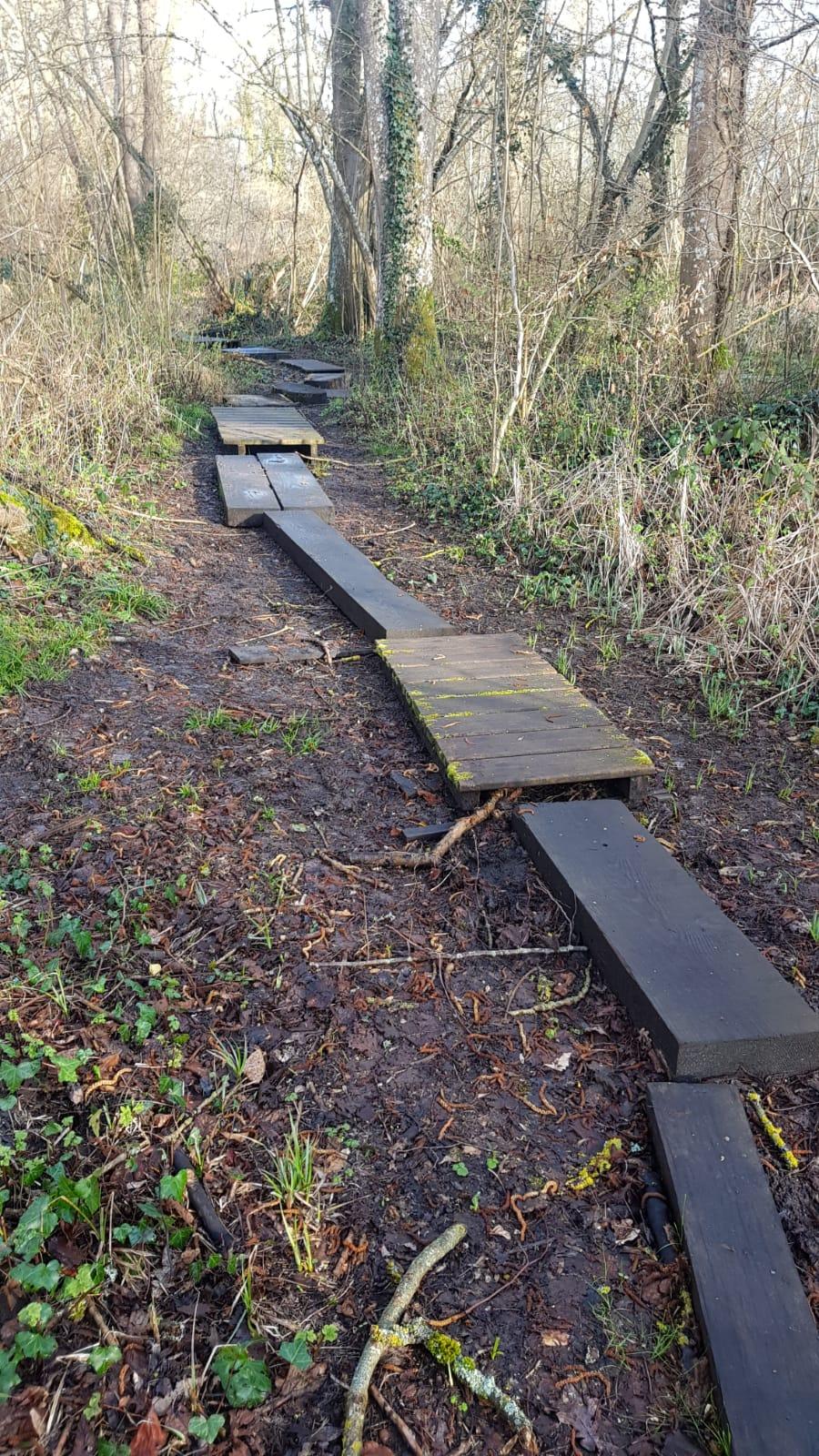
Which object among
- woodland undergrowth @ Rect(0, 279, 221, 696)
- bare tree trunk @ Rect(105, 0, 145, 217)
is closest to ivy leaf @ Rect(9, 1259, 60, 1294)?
woodland undergrowth @ Rect(0, 279, 221, 696)

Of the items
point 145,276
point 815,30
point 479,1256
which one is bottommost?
point 479,1256

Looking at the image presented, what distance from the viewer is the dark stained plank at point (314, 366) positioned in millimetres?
11922

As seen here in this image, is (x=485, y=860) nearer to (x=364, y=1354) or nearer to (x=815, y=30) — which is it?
(x=364, y=1354)

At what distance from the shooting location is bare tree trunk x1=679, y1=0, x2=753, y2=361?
6.93m

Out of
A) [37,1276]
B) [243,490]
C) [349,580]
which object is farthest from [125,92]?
[37,1276]

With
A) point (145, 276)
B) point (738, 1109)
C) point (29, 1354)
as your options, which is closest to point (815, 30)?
point (145, 276)

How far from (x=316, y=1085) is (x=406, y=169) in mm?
9308

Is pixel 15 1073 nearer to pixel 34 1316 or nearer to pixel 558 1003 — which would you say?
pixel 34 1316

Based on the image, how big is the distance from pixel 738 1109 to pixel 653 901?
708mm

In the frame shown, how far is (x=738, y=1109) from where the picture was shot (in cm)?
220

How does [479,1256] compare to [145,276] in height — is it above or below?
below

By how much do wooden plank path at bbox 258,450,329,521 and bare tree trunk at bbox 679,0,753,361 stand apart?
9.09 ft

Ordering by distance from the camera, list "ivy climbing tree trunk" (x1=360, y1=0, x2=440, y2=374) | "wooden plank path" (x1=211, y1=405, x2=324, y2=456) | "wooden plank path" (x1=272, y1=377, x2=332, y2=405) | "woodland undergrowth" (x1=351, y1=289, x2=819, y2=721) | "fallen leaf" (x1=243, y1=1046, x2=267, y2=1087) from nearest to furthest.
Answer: "fallen leaf" (x1=243, y1=1046, x2=267, y2=1087), "woodland undergrowth" (x1=351, y1=289, x2=819, y2=721), "wooden plank path" (x1=211, y1=405, x2=324, y2=456), "ivy climbing tree trunk" (x1=360, y1=0, x2=440, y2=374), "wooden plank path" (x1=272, y1=377, x2=332, y2=405)

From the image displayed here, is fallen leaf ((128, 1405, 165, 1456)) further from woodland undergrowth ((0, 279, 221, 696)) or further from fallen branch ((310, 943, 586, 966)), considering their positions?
woodland undergrowth ((0, 279, 221, 696))
